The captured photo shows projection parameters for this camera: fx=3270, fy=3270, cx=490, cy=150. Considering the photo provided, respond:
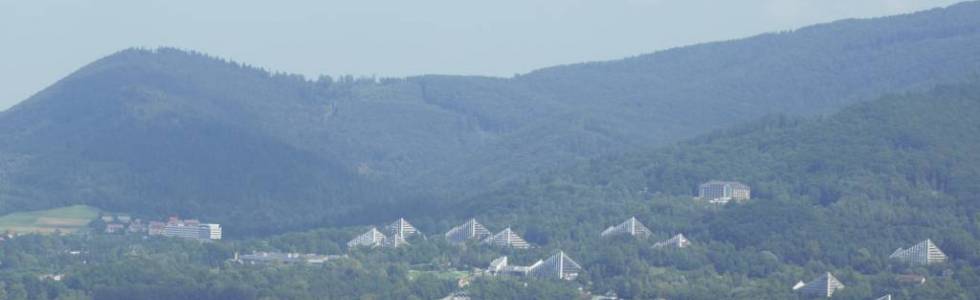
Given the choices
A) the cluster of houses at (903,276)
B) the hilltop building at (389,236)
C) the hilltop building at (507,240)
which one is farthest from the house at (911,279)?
the hilltop building at (389,236)

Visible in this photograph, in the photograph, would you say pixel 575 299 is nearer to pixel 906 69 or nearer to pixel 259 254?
pixel 259 254

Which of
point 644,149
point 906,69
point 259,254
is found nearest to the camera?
point 259,254

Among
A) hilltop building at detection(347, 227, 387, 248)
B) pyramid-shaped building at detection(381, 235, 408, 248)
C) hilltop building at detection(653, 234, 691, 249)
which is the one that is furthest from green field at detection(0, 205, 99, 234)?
hilltop building at detection(653, 234, 691, 249)

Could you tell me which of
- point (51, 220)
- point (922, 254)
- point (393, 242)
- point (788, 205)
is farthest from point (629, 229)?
point (51, 220)

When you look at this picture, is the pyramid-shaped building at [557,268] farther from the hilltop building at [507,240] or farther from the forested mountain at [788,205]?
the hilltop building at [507,240]

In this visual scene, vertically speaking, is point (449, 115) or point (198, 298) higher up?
point (449, 115)

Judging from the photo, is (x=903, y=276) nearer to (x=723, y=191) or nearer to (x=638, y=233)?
(x=638, y=233)

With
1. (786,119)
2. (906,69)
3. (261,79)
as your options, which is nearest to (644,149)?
(786,119)
